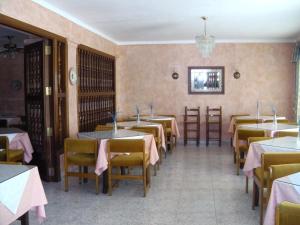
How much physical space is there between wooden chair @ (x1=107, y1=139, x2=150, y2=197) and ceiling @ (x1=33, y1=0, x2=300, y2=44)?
186 cm

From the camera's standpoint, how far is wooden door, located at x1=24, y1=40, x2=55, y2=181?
4.99 meters

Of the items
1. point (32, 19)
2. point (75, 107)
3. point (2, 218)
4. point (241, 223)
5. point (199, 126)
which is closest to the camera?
point (2, 218)

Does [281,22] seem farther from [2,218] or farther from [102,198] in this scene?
[2,218]

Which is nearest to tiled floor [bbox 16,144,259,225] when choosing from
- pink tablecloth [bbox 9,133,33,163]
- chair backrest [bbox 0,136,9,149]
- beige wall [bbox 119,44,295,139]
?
pink tablecloth [bbox 9,133,33,163]

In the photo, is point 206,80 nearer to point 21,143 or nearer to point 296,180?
point 21,143

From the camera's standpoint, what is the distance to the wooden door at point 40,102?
499 centimetres

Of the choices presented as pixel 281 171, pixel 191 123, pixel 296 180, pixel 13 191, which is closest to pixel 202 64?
pixel 191 123

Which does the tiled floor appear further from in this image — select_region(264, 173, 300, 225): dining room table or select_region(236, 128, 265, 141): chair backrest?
select_region(264, 173, 300, 225): dining room table

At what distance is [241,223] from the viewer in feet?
11.6

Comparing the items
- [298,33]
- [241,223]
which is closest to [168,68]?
[298,33]

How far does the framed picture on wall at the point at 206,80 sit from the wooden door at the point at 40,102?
14.0 feet

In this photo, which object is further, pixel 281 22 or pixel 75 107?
pixel 281 22

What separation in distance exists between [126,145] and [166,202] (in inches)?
32.6

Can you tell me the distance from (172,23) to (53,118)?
106 inches
